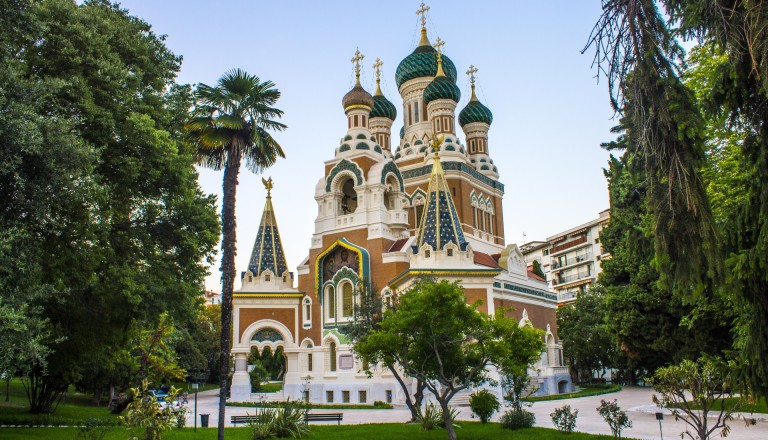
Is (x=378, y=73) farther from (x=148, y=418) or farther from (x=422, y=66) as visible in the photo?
(x=148, y=418)

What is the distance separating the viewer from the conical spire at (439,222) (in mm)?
Answer: 25828

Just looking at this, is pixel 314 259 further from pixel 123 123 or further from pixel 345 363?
pixel 123 123

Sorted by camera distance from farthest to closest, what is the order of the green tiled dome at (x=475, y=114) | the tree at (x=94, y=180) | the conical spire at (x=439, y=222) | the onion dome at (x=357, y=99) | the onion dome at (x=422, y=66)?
the green tiled dome at (x=475, y=114) < the onion dome at (x=422, y=66) < the onion dome at (x=357, y=99) < the conical spire at (x=439, y=222) < the tree at (x=94, y=180)

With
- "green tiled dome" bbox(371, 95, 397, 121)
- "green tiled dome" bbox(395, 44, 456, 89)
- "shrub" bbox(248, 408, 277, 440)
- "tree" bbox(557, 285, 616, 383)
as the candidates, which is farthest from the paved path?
"green tiled dome" bbox(395, 44, 456, 89)

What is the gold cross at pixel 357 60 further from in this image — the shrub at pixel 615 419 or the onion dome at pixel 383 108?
the shrub at pixel 615 419

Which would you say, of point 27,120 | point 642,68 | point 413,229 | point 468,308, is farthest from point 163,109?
point 413,229

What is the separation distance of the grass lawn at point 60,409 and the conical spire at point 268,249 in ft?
29.8

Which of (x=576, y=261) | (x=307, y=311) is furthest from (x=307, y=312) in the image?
(x=576, y=261)

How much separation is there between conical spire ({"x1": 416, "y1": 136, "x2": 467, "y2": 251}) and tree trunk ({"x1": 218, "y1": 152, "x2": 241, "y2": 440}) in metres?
12.5

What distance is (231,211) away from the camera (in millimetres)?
14055

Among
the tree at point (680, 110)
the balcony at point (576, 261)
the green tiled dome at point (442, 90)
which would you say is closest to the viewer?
the tree at point (680, 110)

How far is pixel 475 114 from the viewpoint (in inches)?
1561

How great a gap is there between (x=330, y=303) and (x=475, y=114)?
1640cm

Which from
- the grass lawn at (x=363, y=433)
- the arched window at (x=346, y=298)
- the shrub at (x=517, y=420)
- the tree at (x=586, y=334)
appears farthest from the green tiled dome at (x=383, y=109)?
the shrub at (x=517, y=420)
